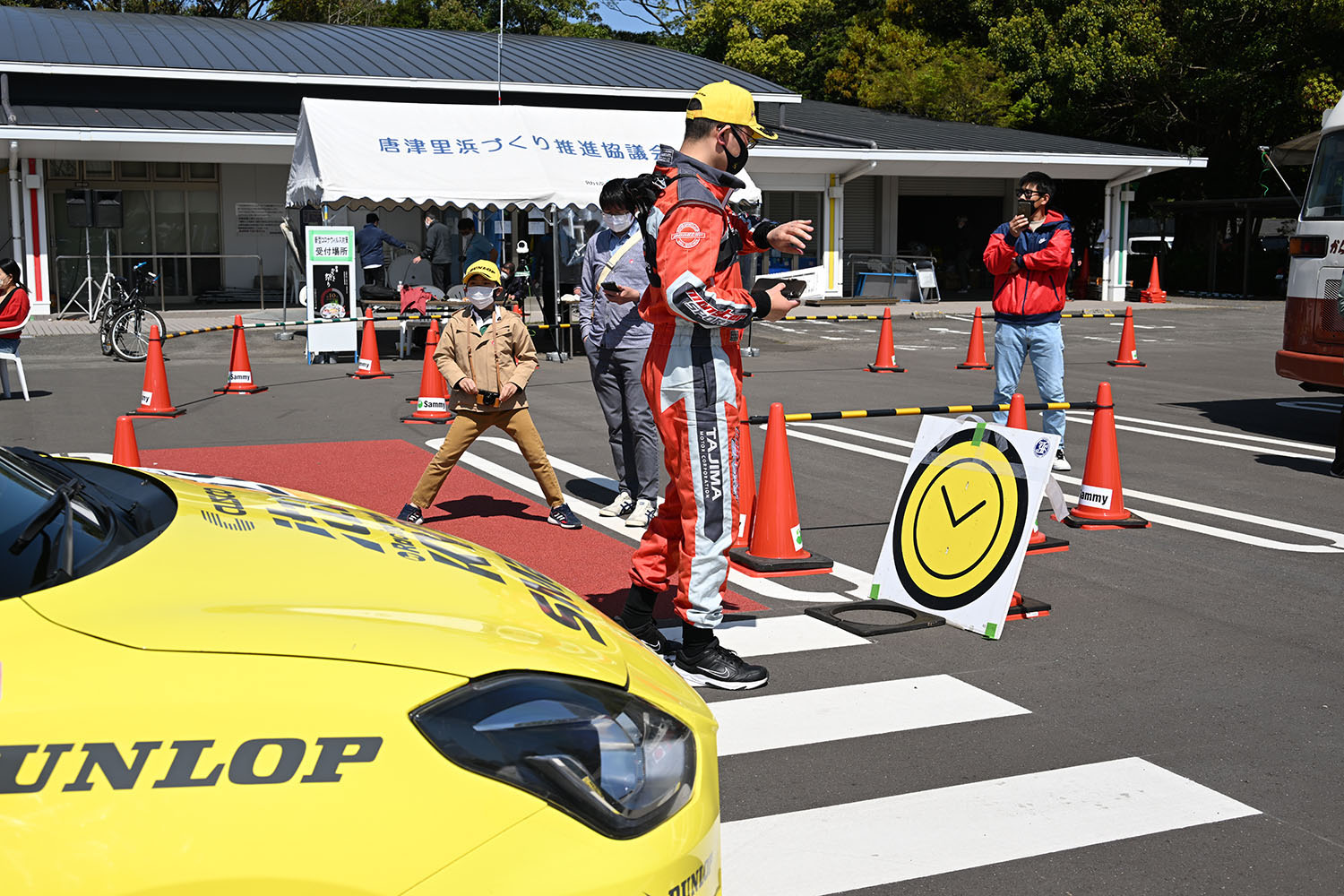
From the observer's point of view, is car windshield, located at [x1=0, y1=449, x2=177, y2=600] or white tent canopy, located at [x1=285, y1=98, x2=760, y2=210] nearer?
car windshield, located at [x1=0, y1=449, x2=177, y2=600]

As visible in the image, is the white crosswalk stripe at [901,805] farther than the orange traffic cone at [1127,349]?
No

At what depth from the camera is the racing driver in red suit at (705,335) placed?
490cm

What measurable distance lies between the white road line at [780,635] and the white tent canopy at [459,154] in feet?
44.9

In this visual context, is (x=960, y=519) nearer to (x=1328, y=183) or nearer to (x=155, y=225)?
(x=1328, y=183)

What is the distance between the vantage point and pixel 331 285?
19.2m

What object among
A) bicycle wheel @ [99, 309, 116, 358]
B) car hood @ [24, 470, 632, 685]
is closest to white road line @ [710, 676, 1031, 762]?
car hood @ [24, 470, 632, 685]

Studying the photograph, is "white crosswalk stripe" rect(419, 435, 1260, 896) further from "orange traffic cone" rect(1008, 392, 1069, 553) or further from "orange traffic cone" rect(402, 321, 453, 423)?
"orange traffic cone" rect(402, 321, 453, 423)

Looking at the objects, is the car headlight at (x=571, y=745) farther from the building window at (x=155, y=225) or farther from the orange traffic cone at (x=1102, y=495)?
the building window at (x=155, y=225)

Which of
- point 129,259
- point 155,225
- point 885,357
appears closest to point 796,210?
point 155,225

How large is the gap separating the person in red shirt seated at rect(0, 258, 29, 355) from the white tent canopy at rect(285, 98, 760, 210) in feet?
16.9

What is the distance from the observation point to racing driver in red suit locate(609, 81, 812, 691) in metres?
4.90

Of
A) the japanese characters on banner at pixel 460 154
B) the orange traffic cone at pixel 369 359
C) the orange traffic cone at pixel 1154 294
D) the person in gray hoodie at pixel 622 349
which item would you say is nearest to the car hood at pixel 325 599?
the person in gray hoodie at pixel 622 349

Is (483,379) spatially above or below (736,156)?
below

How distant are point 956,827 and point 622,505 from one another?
485 cm
